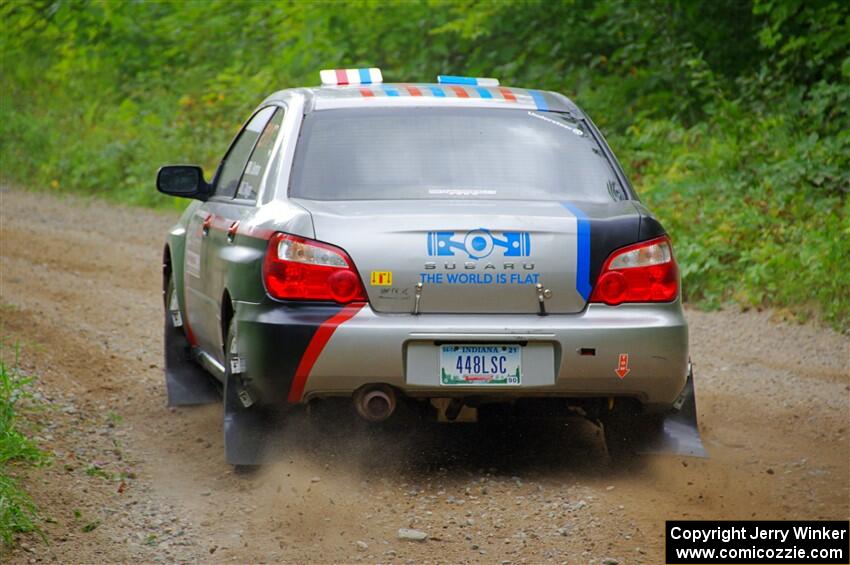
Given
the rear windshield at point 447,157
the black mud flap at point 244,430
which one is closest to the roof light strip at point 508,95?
the rear windshield at point 447,157

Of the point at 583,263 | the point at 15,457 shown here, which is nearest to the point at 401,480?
the point at 583,263

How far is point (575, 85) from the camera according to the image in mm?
16875

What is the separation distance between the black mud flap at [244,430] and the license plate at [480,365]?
0.80 metres

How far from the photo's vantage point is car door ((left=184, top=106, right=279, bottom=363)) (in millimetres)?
6062

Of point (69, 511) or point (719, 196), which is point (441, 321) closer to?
point (69, 511)

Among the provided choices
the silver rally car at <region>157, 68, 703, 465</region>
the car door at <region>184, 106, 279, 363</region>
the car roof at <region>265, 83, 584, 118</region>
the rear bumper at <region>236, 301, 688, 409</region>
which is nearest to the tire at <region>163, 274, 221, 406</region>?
the car door at <region>184, 106, 279, 363</region>

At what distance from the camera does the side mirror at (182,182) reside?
262 inches

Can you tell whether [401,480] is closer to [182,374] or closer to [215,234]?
[215,234]

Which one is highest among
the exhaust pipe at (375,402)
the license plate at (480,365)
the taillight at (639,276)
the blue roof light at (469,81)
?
the blue roof light at (469,81)

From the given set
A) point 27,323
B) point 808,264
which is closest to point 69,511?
point 27,323

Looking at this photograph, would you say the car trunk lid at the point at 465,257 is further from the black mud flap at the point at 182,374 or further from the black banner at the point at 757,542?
the black mud flap at the point at 182,374

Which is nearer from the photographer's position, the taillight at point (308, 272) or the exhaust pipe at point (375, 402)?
the taillight at point (308, 272)

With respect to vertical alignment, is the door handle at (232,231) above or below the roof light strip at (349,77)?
below

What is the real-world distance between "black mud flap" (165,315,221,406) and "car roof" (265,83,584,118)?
1.67 metres
